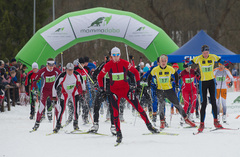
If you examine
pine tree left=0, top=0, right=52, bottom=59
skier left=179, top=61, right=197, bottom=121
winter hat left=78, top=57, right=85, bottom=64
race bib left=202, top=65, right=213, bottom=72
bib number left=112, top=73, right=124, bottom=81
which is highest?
pine tree left=0, top=0, right=52, bottom=59

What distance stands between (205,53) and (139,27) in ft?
30.7

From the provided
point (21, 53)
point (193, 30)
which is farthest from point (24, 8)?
point (21, 53)

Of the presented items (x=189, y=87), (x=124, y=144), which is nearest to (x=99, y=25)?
(x=189, y=87)

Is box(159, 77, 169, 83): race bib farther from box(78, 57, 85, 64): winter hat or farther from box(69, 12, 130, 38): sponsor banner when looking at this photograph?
box(69, 12, 130, 38): sponsor banner

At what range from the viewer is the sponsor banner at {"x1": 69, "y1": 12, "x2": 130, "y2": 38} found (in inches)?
738

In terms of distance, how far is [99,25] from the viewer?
1880cm

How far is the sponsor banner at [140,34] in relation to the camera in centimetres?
1877

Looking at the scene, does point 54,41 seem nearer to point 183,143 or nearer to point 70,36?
point 70,36

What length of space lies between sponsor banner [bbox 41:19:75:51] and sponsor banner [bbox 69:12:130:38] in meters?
0.28

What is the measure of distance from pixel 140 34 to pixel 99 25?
1.88 meters

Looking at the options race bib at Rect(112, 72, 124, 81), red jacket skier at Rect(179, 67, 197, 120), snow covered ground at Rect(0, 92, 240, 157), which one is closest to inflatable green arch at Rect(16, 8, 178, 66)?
red jacket skier at Rect(179, 67, 197, 120)

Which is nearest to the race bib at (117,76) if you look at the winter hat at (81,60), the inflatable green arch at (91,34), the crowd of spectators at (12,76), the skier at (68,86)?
the skier at (68,86)

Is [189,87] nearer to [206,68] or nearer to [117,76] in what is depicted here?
[206,68]

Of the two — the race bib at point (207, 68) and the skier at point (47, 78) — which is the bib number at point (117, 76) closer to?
the race bib at point (207, 68)
